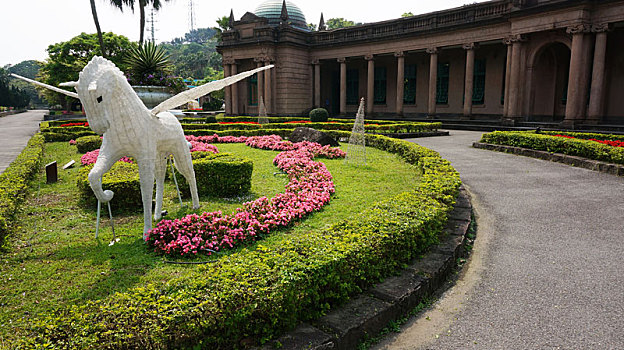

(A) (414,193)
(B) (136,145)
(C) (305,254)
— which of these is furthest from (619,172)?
(B) (136,145)

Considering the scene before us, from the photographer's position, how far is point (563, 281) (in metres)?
4.64

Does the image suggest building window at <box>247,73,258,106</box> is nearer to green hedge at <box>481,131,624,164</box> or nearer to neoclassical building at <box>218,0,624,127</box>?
neoclassical building at <box>218,0,624,127</box>

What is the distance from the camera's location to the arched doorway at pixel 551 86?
2431 centimetres

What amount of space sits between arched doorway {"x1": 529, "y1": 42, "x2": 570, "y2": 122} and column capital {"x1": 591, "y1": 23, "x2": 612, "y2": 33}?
4.75m

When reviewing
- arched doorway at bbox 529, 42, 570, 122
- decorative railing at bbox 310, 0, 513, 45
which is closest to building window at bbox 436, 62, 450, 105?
decorative railing at bbox 310, 0, 513, 45

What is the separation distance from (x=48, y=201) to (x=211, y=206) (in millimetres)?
3589

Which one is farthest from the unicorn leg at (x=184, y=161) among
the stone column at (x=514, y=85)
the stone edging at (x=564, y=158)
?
the stone column at (x=514, y=85)

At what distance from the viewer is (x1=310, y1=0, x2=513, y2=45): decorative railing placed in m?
23.9

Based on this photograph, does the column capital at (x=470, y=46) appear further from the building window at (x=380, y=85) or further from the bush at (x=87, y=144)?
the bush at (x=87, y=144)

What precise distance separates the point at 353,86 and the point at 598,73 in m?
20.4

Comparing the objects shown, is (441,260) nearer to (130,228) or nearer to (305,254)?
(305,254)

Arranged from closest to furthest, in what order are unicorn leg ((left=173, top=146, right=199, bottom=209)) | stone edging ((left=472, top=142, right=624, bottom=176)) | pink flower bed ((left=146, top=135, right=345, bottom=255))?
pink flower bed ((left=146, top=135, right=345, bottom=255)) → unicorn leg ((left=173, top=146, right=199, bottom=209)) → stone edging ((left=472, top=142, right=624, bottom=176))

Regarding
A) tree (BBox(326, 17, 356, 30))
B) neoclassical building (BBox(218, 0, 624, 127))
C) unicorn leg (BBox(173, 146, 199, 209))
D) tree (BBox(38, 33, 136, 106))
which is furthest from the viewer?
tree (BBox(326, 17, 356, 30))

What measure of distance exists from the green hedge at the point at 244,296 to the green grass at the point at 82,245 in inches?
46.1
